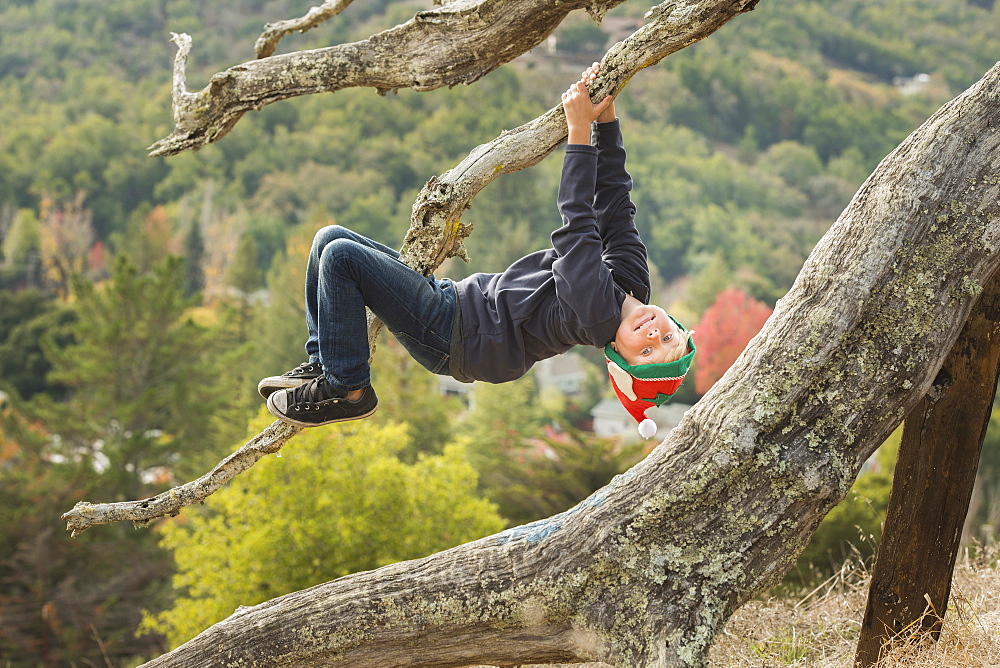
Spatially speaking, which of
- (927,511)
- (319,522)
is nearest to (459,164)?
(927,511)

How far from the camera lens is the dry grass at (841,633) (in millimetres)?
3412

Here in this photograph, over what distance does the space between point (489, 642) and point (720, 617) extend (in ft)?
2.52

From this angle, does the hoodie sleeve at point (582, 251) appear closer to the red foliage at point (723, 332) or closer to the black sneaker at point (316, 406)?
the black sneaker at point (316, 406)

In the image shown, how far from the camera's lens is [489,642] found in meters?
2.93

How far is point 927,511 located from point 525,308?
1948 millimetres

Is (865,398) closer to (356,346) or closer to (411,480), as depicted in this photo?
(356,346)

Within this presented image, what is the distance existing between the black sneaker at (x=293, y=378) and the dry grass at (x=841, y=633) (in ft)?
6.33

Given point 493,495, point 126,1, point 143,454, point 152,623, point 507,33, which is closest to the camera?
point 507,33

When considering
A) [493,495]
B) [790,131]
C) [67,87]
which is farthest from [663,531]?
[67,87]

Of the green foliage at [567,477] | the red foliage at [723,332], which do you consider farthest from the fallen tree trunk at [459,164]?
the red foliage at [723,332]

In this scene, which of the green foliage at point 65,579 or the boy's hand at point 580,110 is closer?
the boy's hand at point 580,110

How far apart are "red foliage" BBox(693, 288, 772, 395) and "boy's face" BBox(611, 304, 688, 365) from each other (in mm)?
30854

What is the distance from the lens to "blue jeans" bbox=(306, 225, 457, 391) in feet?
9.07

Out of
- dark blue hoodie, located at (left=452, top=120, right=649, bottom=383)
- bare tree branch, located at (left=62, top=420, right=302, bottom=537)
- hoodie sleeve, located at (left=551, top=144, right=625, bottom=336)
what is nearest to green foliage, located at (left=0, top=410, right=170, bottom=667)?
bare tree branch, located at (left=62, top=420, right=302, bottom=537)
